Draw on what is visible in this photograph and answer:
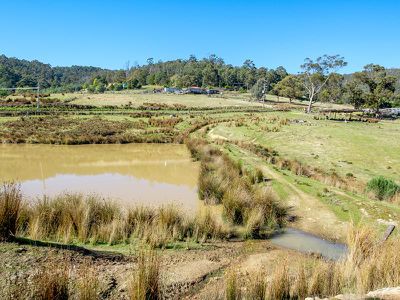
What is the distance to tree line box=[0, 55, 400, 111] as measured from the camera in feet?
209

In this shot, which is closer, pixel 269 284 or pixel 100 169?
pixel 269 284

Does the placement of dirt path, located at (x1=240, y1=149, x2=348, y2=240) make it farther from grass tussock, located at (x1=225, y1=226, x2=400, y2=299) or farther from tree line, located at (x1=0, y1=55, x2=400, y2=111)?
tree line, located at (x1=0, y1=55, x2=400, y2=111)

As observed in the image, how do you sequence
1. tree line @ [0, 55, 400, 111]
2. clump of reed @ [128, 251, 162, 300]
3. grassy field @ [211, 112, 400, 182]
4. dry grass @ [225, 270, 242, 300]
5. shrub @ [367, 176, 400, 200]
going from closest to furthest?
clump of reed @ [128, 251, 162, 300], dry grass @ [225, 270, 242, 300], shrub @ [367, 176, 400, 200], grassy field @ [211, 112, 400, 182], tree line @ [0, 55, 400, 111]

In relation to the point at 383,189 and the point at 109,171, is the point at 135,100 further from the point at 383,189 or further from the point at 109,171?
the point at 383,189

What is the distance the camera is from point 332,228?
36.7ft

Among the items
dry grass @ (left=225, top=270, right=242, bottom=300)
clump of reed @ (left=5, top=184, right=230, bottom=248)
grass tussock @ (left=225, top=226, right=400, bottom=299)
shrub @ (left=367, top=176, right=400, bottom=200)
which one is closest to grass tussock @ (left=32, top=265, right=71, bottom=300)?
dry grass @ (left=225, top=270, right=242, bottom=300)

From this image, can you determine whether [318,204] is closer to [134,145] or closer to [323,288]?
[323,288]

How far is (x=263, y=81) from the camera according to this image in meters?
94.4

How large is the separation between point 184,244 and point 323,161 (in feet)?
51.2

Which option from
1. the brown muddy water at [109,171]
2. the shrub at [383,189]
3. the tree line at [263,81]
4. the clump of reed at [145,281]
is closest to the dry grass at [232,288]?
the clump of reed at [145,281]

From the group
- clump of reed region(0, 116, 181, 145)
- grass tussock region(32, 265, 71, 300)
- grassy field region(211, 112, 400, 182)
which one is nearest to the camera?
grass tussock region(32, 265, 71, 300)

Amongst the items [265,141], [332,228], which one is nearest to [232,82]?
[265,141]

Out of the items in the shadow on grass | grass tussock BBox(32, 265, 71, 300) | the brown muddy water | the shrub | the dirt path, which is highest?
grass tussock BBox(32, 265, 71, 300)

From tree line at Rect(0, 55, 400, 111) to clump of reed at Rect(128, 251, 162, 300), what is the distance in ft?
195
